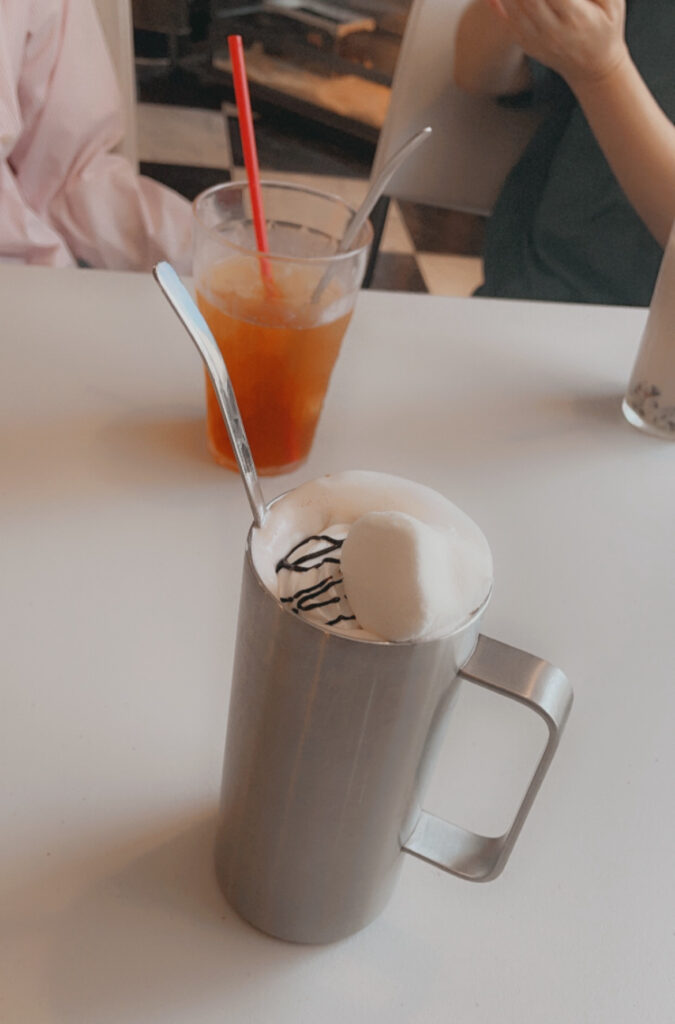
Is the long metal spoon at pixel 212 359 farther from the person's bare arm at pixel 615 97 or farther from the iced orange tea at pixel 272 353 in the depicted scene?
the person's bare arm at pixel 615 97

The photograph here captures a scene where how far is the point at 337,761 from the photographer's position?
30cm

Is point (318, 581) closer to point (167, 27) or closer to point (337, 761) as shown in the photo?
point (337, 761)

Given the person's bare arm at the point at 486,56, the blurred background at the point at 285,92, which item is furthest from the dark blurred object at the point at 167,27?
the person's bare arm at the point at 486,56

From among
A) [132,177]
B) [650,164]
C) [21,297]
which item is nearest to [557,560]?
[21,297]

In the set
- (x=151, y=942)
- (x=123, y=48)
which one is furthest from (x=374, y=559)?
(x=123, y=48)

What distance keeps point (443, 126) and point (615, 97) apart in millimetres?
376

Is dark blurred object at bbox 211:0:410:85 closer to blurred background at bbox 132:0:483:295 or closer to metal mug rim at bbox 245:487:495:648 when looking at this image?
blurred background at bbox 132:0:483:295

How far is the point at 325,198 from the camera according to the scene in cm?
61

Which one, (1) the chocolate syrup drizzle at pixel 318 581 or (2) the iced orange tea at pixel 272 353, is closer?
(1) the chocolate syrup drizzle at pixel 318 581

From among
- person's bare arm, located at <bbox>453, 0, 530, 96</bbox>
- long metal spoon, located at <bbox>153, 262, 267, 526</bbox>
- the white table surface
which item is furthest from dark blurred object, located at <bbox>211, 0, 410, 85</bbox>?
long metal spoon, located at <bbox>153, 262, 267, 526</bbox>

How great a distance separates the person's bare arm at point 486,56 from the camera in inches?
44.1

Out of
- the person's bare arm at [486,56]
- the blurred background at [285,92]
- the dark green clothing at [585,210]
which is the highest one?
the person's bare arm at [486,56]

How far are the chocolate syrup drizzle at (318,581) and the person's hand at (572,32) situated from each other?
29.8 inches

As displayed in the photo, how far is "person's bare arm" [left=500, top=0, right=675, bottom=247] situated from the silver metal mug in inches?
31.1
